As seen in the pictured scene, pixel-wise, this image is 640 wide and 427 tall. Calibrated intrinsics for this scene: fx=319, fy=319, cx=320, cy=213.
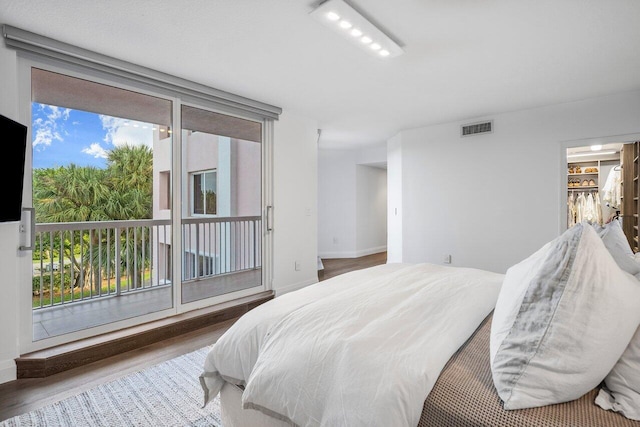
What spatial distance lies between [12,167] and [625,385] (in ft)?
10.6

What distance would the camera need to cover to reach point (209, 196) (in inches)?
215

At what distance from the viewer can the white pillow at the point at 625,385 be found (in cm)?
83

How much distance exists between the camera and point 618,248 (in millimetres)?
1204

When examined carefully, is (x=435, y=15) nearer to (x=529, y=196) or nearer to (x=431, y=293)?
(x=431, y=293)

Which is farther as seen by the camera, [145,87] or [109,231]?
[109,231]

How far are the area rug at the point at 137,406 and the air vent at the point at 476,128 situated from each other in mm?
4466

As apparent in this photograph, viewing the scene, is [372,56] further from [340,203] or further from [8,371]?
[340,203]

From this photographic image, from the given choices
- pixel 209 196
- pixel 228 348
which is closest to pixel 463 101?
pixel 228 348

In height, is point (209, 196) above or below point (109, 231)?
above

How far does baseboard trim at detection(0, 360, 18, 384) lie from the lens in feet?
7.14

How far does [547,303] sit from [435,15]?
1.94 metres

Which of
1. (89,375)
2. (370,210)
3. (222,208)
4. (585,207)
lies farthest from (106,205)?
(585,207)

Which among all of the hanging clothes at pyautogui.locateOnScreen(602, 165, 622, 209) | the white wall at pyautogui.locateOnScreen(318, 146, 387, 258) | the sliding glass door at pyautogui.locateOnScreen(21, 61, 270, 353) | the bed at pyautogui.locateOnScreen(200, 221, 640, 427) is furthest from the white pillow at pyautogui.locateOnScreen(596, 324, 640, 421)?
the white wall at pyautogui.locateOnScreen(318, 146, 387, 258)

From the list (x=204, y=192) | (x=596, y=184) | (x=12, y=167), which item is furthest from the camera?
(x=204, y=192)
